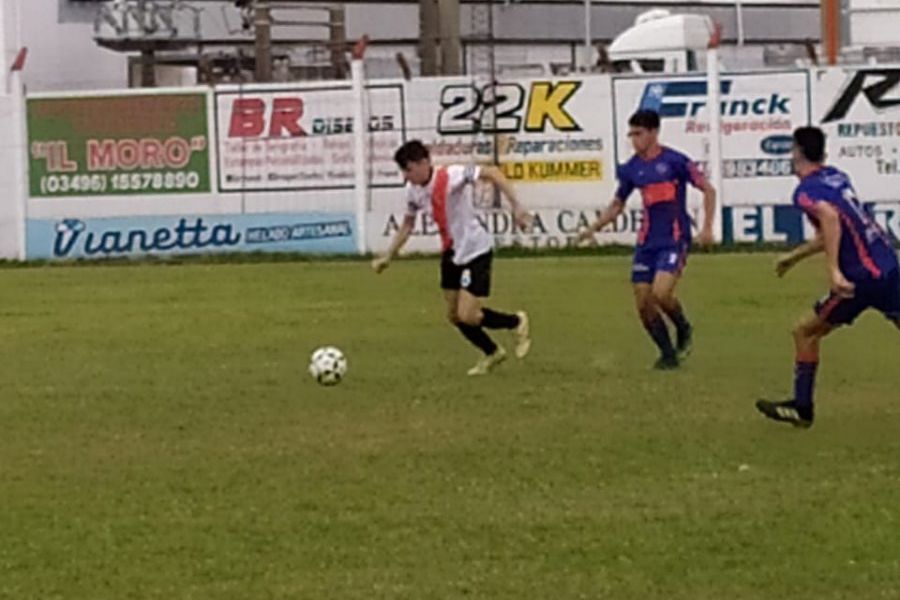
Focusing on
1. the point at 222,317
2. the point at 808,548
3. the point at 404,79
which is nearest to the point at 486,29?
the point at 404,79

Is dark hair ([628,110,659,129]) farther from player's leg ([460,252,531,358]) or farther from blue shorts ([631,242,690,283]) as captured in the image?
player's leg ([460,252,531,358])

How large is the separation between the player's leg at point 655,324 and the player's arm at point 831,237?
13.3 ft

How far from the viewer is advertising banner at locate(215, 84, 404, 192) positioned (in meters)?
31.8

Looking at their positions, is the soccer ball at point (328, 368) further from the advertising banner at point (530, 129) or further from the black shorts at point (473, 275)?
the advertising banner at point (530, 129)

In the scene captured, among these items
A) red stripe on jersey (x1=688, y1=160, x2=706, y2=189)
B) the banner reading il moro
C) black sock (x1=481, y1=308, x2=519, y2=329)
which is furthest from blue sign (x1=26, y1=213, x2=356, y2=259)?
red stripe on jersey (x1=688, y1=160, x2=706, y2=189)

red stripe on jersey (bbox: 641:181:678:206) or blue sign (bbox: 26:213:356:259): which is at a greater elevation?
red stripe on jersey (bbox: 641:181:678:206)

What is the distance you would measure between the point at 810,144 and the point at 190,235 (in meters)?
21.0

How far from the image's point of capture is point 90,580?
873 cm

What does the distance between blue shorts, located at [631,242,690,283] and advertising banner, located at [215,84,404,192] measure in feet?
50.3

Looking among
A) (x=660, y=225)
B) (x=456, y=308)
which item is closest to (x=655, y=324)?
(x=660, y=225)

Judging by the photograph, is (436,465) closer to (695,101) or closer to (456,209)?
(456,209)

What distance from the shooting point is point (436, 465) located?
1160 centimetres

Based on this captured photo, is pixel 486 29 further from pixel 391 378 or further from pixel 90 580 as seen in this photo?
pixel 90 580

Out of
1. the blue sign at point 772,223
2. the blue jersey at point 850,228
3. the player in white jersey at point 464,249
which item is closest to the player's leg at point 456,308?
the player in white jersey at point 464,249
